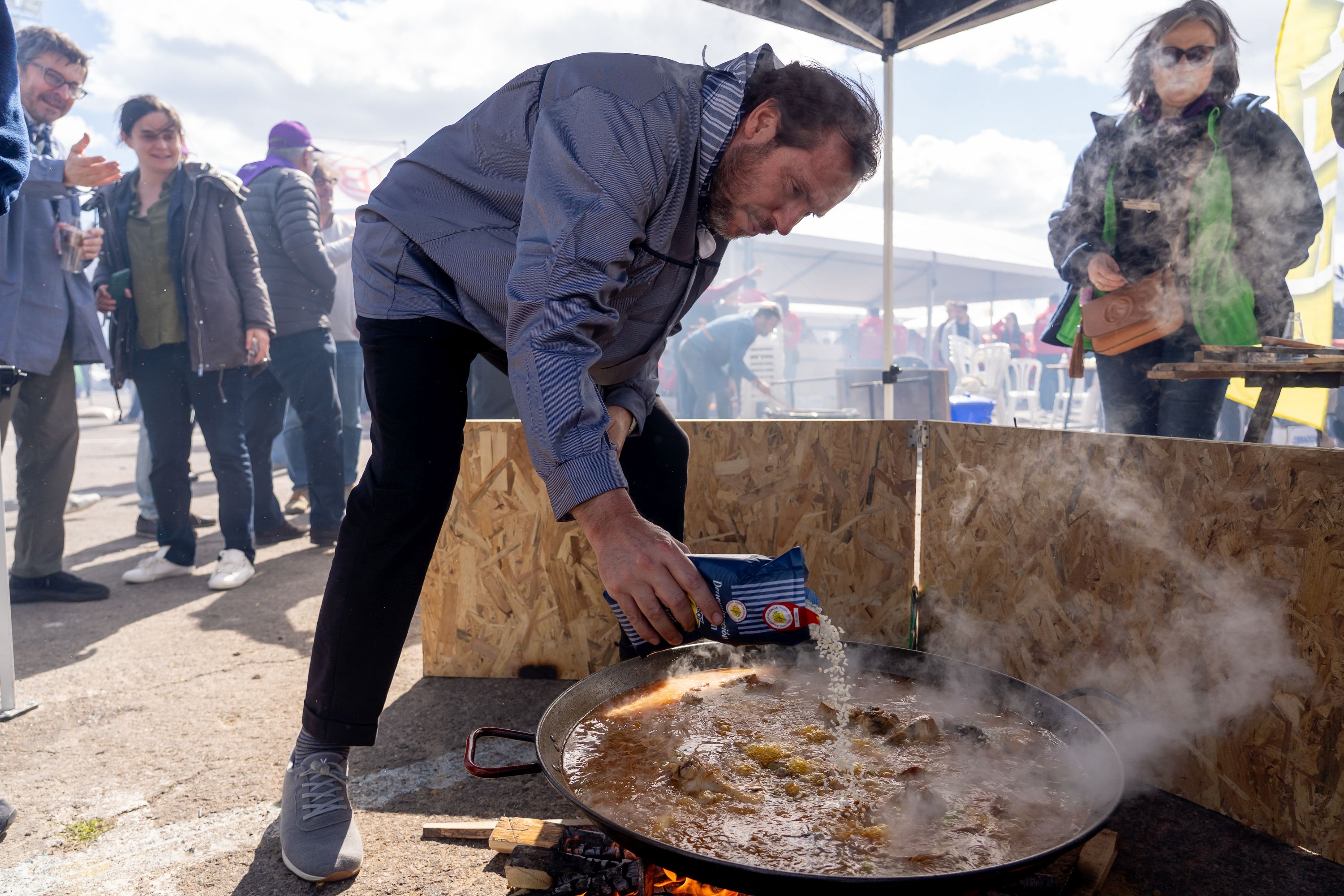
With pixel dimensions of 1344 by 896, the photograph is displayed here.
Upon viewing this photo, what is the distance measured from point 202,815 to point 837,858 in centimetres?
174

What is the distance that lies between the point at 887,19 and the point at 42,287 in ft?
13.9

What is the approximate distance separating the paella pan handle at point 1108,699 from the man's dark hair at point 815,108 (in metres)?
1.35

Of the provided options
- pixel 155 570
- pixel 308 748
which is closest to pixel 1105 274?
pixel 308 748

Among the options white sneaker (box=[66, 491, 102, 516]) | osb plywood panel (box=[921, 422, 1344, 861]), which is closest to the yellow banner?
osb plywood panel (box=[921, 422, 1344, 861])

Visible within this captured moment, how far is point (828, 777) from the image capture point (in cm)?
163

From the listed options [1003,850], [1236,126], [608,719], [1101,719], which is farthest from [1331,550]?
[1236,126]

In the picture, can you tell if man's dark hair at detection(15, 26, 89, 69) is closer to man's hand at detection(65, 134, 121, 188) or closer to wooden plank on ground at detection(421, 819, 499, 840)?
man's hand at detection(65, 134, 121, 188)

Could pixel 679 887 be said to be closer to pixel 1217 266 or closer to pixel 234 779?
pixel 234 779

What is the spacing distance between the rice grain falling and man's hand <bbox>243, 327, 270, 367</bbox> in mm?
3590

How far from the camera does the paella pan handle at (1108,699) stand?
188cm

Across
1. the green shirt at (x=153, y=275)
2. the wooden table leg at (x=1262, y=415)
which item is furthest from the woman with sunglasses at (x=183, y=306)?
the wooden table leg at (x=1262, y=415)

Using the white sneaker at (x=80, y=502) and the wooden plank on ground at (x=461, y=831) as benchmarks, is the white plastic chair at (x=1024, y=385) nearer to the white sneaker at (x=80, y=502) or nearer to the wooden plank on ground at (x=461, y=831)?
the white sneaker at (x=80, y=502)

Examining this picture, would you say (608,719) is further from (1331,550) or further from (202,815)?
(1331,550)

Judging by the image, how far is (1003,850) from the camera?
4.59 feet
